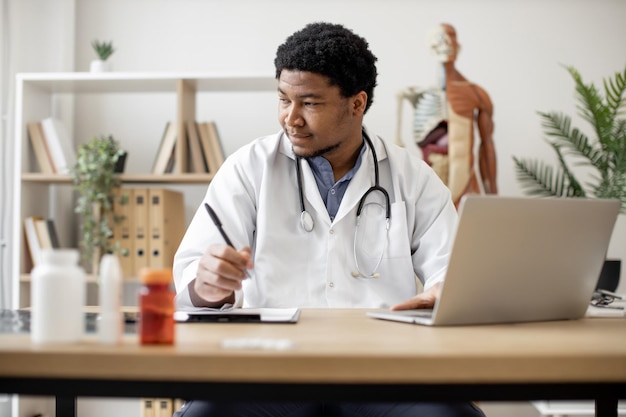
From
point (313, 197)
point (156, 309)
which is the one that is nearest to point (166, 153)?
point (313, 197)

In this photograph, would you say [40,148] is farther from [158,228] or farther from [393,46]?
[393,46]

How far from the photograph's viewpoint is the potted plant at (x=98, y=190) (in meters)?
3.15

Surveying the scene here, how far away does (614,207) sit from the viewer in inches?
50.3

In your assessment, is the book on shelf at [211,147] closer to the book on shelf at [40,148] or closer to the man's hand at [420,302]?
the book on shelf at [40,148]

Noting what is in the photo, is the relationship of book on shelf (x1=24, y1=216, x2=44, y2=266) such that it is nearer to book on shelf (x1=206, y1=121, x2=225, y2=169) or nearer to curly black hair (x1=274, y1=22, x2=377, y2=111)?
book on shelf (x1=206, y1=121, x2=225, y2=169)

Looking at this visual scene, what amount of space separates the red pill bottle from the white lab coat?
784mm

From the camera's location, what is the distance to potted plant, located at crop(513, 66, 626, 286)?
308cm

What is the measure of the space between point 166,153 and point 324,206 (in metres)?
1.64

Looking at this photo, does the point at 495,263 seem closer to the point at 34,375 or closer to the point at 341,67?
the point at 34,375

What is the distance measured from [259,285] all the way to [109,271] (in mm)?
898

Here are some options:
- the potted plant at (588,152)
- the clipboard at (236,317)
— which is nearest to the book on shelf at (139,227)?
the potted plant at (588,152)

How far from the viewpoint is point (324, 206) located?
183 centimetres

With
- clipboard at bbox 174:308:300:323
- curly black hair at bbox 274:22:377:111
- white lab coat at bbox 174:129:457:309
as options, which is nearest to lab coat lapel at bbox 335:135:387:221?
white lab coat at bbox 174:129:457:309

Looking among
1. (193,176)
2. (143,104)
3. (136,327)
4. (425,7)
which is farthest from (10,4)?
(136,327)
